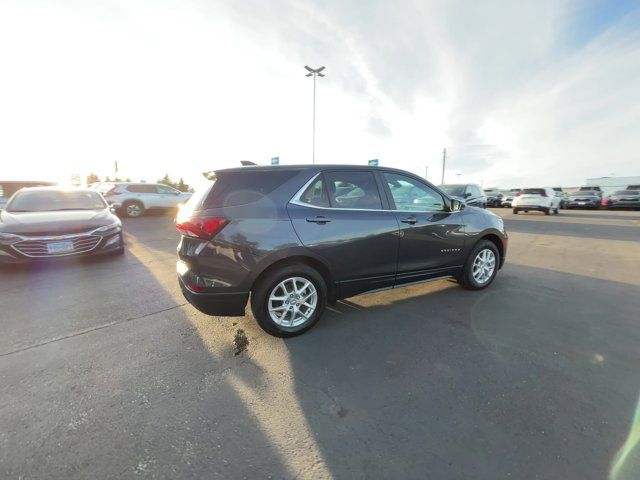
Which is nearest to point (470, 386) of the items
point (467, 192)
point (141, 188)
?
point (467, 192)

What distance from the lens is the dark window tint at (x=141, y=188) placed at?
14.9 meters

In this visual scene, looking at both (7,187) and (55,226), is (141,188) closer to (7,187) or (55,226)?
(7,187)

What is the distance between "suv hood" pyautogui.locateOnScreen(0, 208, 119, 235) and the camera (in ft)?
17.6

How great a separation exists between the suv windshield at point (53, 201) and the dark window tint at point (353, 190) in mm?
5956

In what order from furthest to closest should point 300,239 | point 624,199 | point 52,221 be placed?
point 624,199 → point 52,221 → point 300,239

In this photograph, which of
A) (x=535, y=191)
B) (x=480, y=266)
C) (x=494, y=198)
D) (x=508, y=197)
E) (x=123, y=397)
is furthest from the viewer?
(x=494, y=198)

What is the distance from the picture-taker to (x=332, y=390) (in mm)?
2482

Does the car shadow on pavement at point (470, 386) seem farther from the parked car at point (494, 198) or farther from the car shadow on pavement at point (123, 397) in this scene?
the parked car at point (494, 198)

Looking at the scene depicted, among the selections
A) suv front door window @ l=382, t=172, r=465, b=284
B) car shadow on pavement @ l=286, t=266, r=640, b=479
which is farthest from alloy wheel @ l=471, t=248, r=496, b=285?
car shadow on pavement @ l=286, t=266, r=640, b=479

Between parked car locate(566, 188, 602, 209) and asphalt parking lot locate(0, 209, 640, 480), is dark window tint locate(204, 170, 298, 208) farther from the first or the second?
parked car locate(566, 188, 602, 209)

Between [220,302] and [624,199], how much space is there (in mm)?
29563

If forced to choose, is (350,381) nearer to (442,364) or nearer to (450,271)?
(442,364)

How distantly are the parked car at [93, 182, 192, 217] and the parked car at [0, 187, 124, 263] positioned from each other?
320 inches

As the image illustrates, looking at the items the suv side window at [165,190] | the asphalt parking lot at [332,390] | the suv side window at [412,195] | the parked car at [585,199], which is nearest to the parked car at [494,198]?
the parked car at [585,199]
